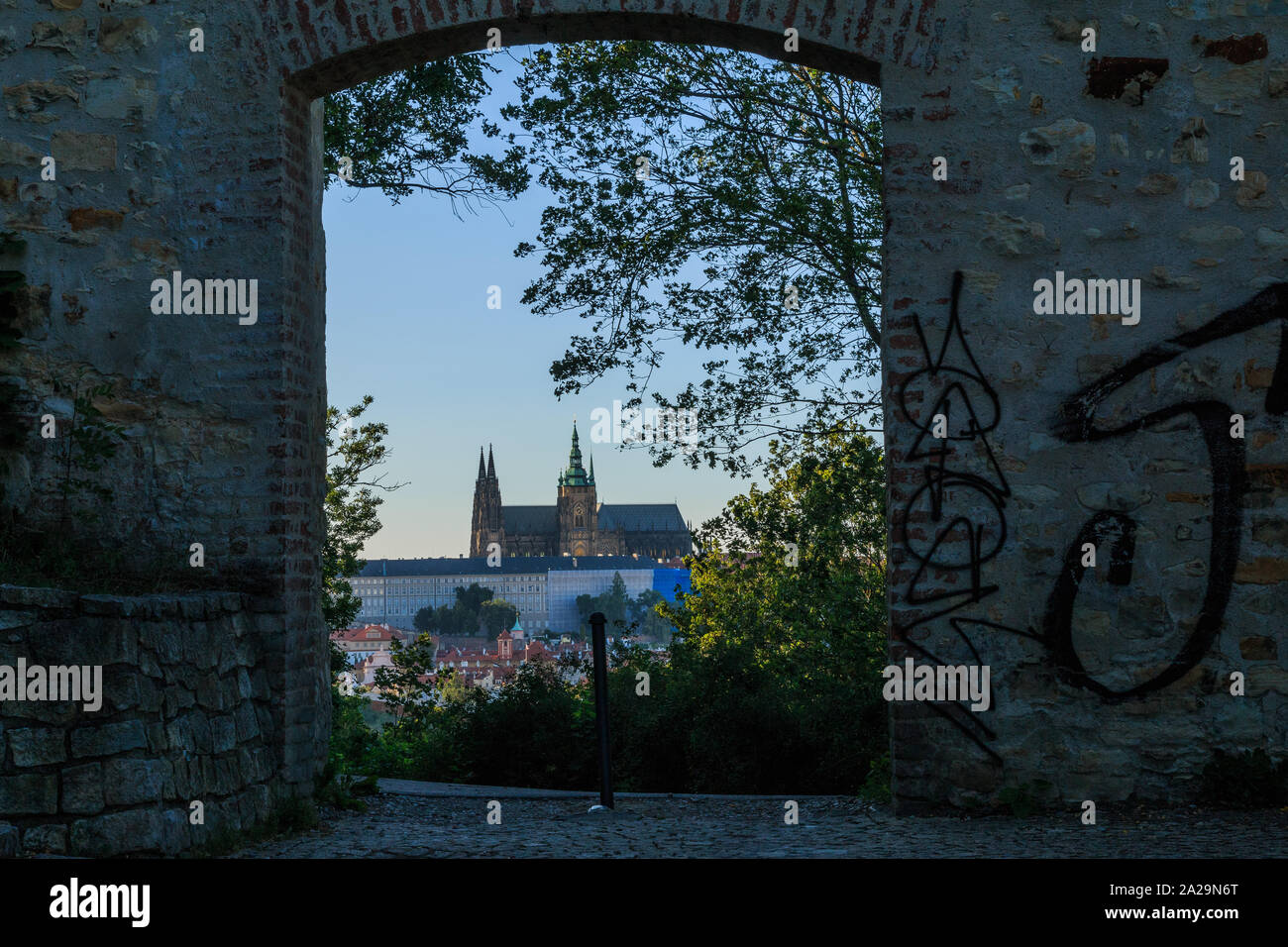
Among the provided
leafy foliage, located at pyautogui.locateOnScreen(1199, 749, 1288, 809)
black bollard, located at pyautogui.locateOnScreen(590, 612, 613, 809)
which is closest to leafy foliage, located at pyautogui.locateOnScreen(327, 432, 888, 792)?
black bollard, located at pyautogui.locateOnScreen(590, 612, 613, 809)

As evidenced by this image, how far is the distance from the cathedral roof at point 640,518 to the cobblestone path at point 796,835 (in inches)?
4830

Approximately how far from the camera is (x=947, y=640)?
16.2 ft

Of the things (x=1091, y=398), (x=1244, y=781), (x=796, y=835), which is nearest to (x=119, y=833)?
(x=796, y=835)

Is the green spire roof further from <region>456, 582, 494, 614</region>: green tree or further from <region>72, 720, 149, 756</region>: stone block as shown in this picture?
<region>72, 720, 149, 756</region>: stone block

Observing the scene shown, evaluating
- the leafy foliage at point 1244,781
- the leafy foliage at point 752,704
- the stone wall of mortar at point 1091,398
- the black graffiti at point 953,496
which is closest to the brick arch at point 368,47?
the stone wall of mortar at point 1091,398

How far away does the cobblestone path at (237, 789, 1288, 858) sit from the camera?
4.10 m

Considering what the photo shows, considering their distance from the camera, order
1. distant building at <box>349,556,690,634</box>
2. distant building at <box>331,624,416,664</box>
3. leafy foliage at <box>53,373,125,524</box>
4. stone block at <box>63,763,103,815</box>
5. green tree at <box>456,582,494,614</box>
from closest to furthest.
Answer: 1. stone block at <box>63,763,103,815</box>
2. leafy foliage at <box>53,373,125,524</box>
3. distant building at <box>331,624,416,664</box>
4. green tree at <box>456,582,494,614</box>
5. distant building at <box>349,556,690,634</box>

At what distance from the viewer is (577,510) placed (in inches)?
5089

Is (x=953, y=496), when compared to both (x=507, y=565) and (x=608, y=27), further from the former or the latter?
(x=507, y=565)

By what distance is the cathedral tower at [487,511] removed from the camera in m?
127

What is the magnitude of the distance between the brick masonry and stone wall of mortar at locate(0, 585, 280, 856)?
47 cm

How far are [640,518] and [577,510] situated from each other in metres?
7.02

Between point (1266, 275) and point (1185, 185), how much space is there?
0.51 metres

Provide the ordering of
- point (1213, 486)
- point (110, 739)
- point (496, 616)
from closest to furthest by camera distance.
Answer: point (110, 739) < point (1213, 486) < point (496, 616)
